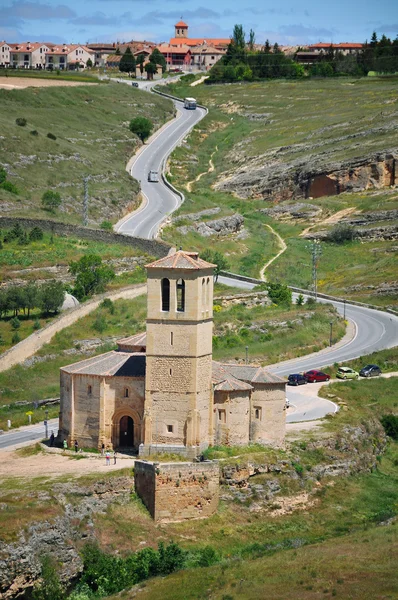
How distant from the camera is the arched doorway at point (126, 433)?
66.4m

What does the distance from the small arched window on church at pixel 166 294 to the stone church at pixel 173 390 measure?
39mm

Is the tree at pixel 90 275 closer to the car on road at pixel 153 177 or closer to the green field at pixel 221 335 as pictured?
the green field at pixel 221 335

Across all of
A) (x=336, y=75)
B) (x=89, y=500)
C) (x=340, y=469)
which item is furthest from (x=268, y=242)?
(x=336, y=75)

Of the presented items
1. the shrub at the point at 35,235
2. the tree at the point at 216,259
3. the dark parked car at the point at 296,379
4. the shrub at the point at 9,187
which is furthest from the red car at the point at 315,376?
the shrub at the point at 9,187

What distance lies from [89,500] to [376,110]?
317 feet

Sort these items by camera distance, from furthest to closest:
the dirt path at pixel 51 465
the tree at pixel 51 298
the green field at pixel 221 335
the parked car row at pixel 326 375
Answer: the tree at pixel 51 298 → the parked car row at pixel 326 375 → the green field at pixel 221 335 → the dirt path at pixel 51 465

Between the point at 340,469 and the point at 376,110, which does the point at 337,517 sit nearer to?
the point at 340,469

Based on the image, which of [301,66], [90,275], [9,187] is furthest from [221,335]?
[301,66]

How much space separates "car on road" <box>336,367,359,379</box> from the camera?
82750 mm

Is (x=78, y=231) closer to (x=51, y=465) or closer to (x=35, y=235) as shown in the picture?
(x=35, y=235)

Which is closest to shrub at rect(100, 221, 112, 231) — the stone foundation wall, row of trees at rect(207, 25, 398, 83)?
the stone foundation wall

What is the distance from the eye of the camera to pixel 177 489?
6225 cm

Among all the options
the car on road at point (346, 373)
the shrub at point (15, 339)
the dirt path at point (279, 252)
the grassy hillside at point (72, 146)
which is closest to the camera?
the car on road at point (346, 373)

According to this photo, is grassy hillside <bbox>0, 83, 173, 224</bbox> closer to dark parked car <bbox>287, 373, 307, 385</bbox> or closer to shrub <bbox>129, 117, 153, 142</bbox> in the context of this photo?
shrub <bbox>129, 117, 153, 142</bbox>
